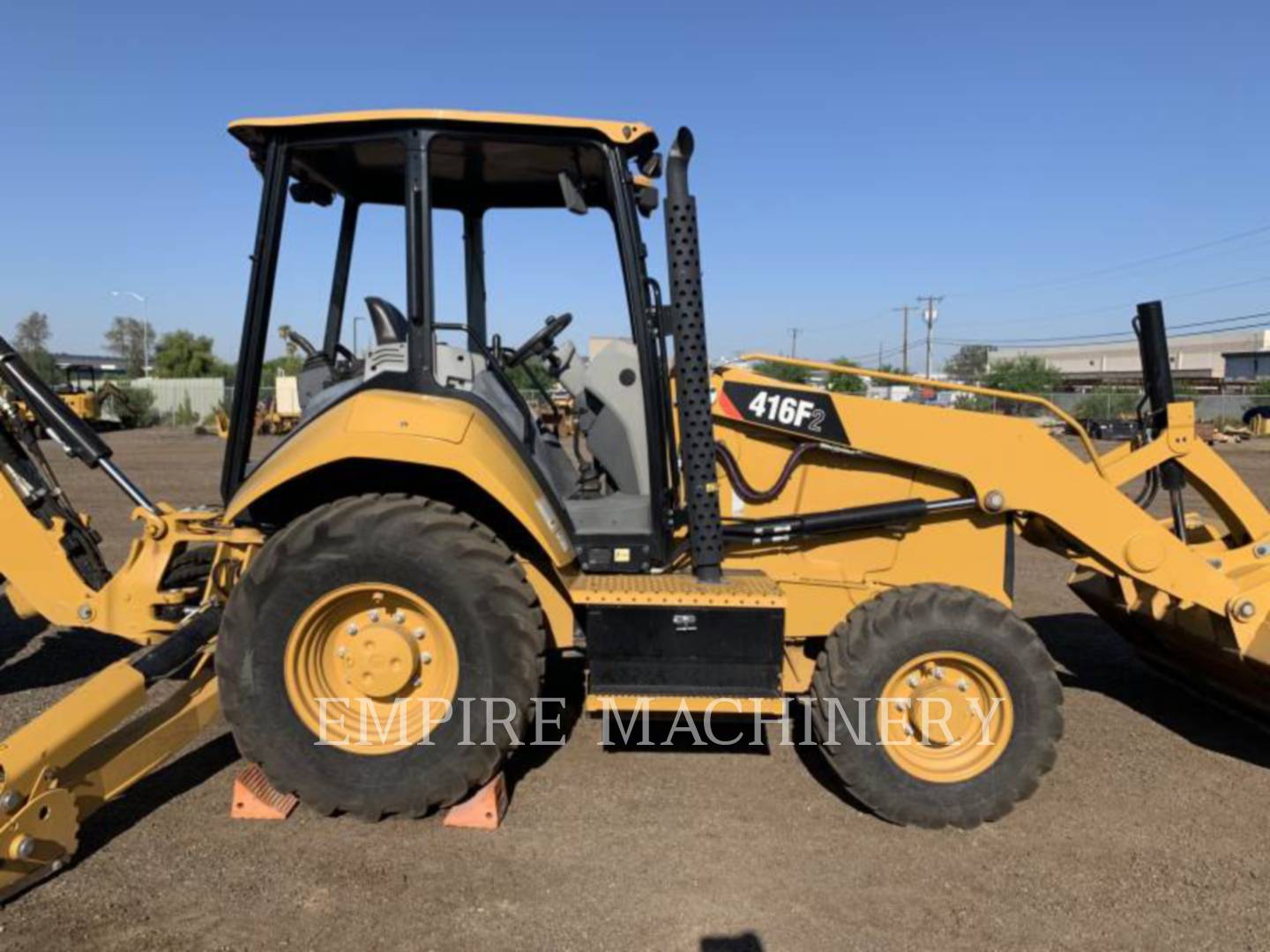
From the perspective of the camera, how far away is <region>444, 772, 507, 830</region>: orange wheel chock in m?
3.49

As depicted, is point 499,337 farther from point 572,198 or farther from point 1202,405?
point 1202,405

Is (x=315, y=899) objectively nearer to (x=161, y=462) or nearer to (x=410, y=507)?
(x=410, y=507)

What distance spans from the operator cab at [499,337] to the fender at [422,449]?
0.13 m

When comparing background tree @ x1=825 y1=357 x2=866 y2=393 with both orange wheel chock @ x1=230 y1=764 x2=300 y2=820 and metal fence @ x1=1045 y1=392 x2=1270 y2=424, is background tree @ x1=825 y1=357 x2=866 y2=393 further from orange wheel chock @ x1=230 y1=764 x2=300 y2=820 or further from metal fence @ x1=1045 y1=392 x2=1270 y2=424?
metal fence @ x1=1045 y1=392 x2=1270 y2=424

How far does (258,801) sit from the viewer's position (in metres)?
3.54

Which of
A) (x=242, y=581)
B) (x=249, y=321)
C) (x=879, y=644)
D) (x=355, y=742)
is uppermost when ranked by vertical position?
(x=249, y=321)

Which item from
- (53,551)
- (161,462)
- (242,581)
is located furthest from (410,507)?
(161,462)

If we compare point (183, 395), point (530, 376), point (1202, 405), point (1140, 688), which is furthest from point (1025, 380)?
point (530, 376)

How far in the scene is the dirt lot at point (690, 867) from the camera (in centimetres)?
288

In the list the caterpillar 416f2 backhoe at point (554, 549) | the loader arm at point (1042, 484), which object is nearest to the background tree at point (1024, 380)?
the loader arm at point (1042, 484)

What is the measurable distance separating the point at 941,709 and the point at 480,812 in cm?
191

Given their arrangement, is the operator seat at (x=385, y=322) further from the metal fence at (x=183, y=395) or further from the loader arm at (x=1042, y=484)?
the metal fence at (x=183, y=395)

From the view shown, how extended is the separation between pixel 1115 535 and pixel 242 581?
3.68m

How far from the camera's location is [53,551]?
4.04 meters
